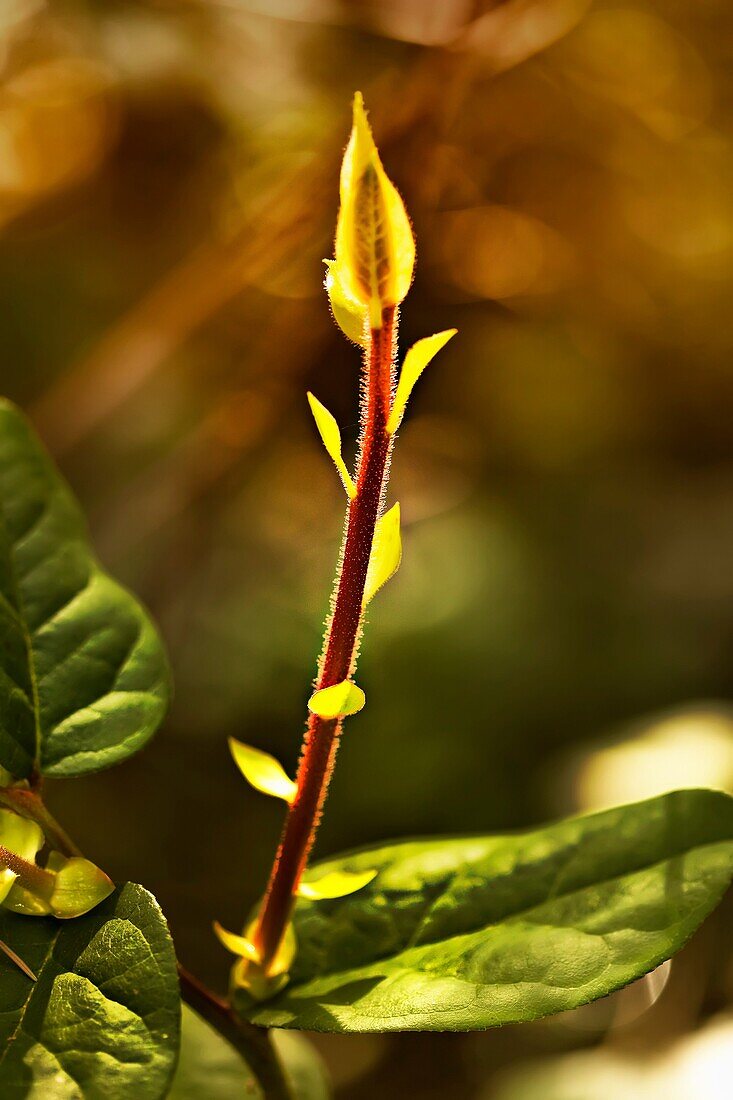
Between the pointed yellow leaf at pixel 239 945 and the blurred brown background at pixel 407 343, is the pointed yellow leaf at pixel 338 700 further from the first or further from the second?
the blurred brown background at pixel 407 343

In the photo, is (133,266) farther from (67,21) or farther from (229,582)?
(229,582)

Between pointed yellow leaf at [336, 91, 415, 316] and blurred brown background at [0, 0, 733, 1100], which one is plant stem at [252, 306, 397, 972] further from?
blurred brown background at [0, 0, 733, 1100]

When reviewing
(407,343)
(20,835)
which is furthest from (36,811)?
(407,343)

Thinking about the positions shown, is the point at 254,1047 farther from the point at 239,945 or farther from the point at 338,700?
the point at 338,700

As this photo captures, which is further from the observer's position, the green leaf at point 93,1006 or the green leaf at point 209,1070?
the green leaf at point 209,1070

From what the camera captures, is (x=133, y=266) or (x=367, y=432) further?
(x=133, y=266)

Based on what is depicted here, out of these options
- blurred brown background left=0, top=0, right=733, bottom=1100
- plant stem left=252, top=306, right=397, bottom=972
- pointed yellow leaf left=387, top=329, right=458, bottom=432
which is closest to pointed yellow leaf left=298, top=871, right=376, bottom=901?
plant stem left=252, top=306, right=397, bottom=972

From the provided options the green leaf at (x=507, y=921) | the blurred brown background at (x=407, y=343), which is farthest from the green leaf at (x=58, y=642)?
the blurred brown background at (x=407, y=343)

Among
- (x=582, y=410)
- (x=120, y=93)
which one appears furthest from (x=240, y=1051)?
(x=120, y=93)
